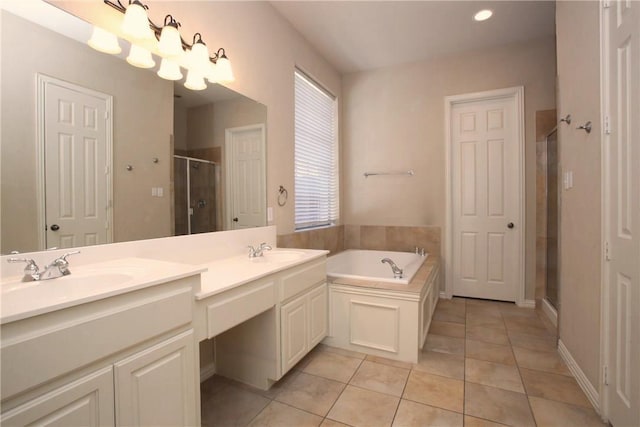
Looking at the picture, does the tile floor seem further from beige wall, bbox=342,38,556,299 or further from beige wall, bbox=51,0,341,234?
beige wall, bbox=342,38,556,299

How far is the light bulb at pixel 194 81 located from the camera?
173cm

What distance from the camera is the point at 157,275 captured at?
1.04 meters

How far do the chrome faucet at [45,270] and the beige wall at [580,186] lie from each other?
2.40 metres

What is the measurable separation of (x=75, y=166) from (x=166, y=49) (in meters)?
0.75

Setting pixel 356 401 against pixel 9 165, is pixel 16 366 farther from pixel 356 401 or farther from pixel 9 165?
pixel 356 401

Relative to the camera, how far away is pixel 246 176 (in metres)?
2.20

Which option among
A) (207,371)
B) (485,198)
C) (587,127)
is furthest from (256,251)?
(485,198)

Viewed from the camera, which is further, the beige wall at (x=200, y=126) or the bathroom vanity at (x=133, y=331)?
the beige wall at (x=200, y=126)

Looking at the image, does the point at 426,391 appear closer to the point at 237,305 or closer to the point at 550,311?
the point at 237,305

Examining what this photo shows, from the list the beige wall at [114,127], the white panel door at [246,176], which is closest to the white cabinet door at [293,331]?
the white panel door at [246,176]

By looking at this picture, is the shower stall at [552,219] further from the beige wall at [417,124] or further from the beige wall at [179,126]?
the beige wall at [179,126]

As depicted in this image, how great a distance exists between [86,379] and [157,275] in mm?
338

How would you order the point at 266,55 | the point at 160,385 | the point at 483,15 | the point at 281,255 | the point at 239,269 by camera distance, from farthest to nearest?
the point at 483,15
the point at 266,55
the point at 281,255
the point at 239,269
the point at 160,385

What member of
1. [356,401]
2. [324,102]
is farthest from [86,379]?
[324,102]
